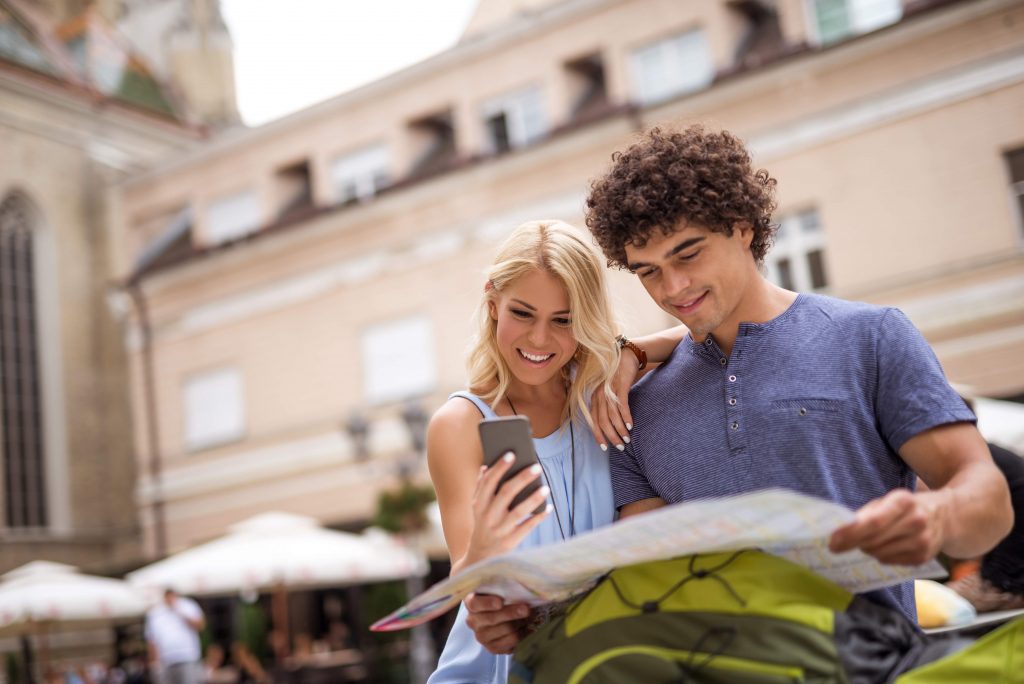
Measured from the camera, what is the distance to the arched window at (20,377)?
88.0ft

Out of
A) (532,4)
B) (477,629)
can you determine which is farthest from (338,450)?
(477,629)

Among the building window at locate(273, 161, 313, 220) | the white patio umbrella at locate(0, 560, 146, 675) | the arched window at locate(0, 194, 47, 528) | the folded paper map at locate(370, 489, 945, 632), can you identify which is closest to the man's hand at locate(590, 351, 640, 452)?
the folded paper map at locate(370, 489, 945, 632)

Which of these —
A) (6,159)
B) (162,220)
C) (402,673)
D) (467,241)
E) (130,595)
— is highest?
(6,159)

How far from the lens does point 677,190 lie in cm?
221

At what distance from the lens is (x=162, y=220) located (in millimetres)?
26375

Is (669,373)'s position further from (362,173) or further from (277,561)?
(362,173)

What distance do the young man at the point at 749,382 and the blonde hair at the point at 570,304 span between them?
112 mm

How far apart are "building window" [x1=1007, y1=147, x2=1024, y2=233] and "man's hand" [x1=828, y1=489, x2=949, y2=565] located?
15.3 metres

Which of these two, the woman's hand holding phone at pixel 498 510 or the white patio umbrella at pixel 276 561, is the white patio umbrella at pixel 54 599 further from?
the woman's hand holding phone at pixel 498 510

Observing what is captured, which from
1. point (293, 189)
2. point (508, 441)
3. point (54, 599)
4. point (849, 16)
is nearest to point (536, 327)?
point (508, 441)

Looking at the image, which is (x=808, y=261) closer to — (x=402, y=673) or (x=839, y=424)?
(x=402, y=673)

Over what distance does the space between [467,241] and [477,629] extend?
60.4ft

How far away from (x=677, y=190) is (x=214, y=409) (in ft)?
74.3

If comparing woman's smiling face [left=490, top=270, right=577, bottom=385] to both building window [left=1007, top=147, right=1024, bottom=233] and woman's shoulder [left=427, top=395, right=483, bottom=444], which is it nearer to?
woman's shoulder [left=427, top=395, right=483, bottom=444]
